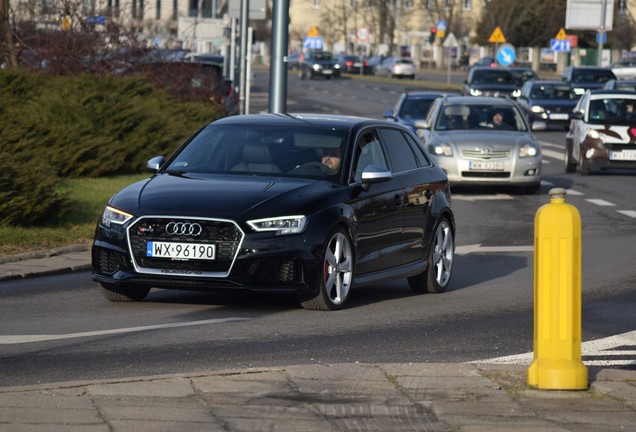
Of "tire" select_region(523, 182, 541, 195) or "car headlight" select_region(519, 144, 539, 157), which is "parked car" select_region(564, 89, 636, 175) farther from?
"car headlight" select_region(519, 144, 539, 157)

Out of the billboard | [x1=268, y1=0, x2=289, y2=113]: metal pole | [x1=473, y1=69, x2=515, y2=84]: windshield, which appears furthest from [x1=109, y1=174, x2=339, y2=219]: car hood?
the billboard

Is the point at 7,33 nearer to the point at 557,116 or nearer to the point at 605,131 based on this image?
the point at 605,131

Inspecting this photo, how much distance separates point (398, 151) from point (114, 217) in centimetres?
293

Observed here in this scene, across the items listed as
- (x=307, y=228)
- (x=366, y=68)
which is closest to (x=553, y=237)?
(x=307, y=228)

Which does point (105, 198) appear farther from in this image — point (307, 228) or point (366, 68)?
point (366, 68)

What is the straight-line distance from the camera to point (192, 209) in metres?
10.7

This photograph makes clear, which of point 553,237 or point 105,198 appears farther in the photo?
point 105,198

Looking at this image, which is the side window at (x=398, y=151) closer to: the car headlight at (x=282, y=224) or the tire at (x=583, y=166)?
the car headlight at (x=282, y=224)

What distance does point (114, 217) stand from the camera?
434 inches

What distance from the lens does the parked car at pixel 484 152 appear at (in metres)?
24.4

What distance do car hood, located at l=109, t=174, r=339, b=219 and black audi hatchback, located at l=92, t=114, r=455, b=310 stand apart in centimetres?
1

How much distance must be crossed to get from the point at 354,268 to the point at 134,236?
68.4 inches

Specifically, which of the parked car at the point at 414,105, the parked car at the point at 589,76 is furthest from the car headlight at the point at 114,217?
the parked car at the point at 589,76

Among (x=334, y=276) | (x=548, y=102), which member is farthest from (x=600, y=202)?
(x=548, y=102)
